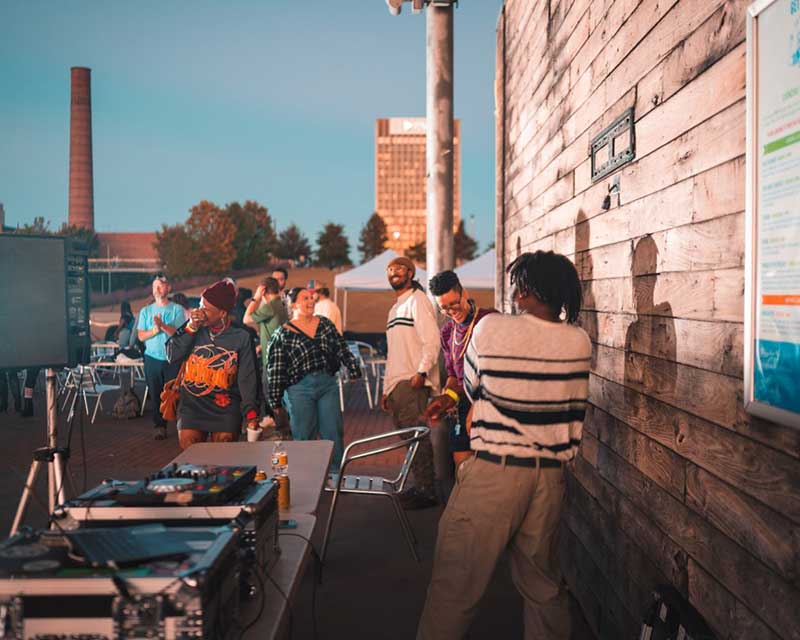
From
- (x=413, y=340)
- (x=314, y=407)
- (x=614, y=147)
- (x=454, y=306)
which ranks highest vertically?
(x=614, y=147)

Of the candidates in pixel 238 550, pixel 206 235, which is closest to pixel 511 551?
pixel 238 550

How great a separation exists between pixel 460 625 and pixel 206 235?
3712 inches

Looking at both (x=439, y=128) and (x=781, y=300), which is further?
(x=439, y=128)

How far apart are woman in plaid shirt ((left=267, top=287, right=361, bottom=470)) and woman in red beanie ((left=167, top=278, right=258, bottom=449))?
3.37 feet

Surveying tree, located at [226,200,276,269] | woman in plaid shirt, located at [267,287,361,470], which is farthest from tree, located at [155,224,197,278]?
woman in plaid shirt, located at [267,287,361,470]

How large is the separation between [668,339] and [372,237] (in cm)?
9989

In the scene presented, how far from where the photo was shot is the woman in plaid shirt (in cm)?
562

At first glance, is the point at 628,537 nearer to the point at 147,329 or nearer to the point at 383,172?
the point at 147,329

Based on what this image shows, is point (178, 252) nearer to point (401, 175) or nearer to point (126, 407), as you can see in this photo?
point (401, 175)

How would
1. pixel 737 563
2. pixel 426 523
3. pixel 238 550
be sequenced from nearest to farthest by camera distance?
1. pixel 238 550
2. pixel 737 563
3. pixel 426 523

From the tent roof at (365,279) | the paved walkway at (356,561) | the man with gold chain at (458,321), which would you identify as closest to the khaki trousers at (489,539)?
the paved walkway at (356,561)

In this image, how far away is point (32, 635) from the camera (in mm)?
1500

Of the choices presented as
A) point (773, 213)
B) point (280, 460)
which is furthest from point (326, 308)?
point (773, 213)

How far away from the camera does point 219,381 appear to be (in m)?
4.50
